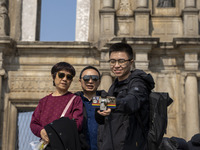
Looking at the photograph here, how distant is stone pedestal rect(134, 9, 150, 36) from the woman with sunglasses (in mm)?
6669

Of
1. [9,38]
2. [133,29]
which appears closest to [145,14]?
[133,29]

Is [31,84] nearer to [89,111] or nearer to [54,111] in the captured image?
[89,111]

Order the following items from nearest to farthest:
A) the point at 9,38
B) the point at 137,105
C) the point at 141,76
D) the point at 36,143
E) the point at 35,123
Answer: the point at 137,105, the point at 141,76, the point at 36,143, the point at 35,123, the point at 9,38

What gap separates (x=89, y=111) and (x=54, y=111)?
1.48ft

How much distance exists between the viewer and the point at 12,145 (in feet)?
33.5

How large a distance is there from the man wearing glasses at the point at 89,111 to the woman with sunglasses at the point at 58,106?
206 millimetres

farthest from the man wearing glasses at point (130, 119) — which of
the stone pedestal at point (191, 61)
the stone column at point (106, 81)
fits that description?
the stone pedestal at point (191, 61)

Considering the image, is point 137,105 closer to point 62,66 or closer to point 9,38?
point 62,66

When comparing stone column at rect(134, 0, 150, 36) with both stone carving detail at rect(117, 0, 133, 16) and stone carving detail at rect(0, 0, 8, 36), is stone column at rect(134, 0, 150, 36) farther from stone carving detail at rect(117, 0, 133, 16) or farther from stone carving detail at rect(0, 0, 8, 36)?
stone carving detail at rect(0, 0, 8, 36)

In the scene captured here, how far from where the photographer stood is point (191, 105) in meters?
9.64

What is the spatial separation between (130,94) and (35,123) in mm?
1325

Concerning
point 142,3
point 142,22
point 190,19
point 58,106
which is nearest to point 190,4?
point 190,19

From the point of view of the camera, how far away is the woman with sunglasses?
3635mm

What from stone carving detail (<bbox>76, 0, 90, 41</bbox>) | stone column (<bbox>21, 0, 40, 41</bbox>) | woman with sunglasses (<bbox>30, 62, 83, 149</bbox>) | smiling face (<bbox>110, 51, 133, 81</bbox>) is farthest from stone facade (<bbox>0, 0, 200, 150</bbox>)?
smiling face (<bbox>110, 51, 133, 81</bbox>)
